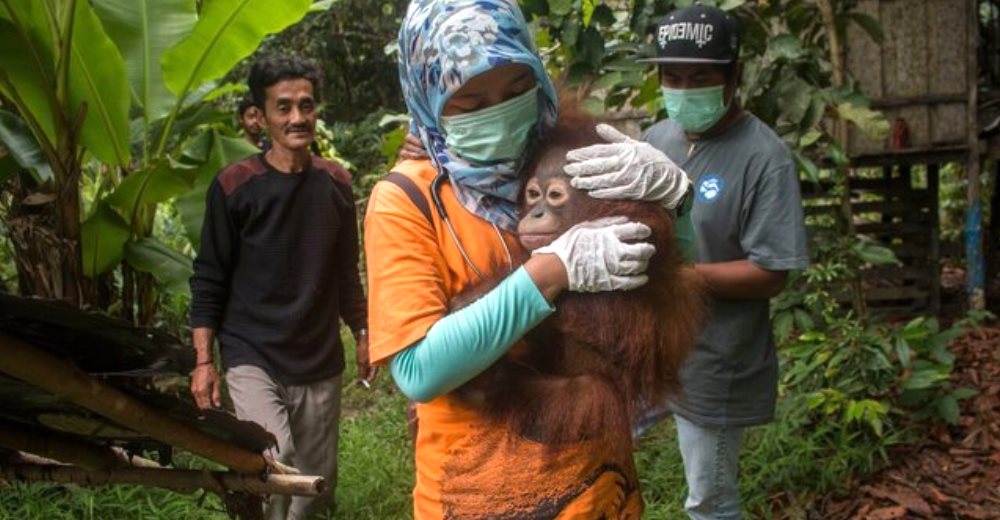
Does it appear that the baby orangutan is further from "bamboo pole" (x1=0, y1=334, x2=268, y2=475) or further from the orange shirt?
"bamboo pole" (x1=0, y1=334, x2=268, y2=475)

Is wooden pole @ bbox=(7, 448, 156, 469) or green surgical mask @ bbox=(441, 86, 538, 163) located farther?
wooden pole @ bbox=(7, 448, 156, 469)

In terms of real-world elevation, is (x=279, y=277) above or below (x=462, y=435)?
above

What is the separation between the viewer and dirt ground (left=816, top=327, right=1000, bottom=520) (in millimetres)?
3916

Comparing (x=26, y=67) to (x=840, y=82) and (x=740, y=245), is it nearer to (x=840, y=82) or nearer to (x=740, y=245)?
(x=740, y=245)

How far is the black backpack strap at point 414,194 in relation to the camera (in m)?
1.53

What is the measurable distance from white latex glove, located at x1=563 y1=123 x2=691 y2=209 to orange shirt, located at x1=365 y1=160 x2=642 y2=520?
174 millimetres

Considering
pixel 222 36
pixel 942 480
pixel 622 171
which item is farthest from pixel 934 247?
pixel 622 171

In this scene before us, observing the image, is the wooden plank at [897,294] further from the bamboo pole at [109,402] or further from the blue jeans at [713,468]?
the bamboo pole at [109,402]

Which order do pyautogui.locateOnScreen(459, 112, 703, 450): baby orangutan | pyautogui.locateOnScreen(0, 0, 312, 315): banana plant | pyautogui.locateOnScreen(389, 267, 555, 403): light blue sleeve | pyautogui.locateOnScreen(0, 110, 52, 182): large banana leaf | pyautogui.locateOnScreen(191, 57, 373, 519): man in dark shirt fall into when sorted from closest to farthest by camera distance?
1. pyautogui.locateOnScreen(389, 267, 555, 403): light blue sleeve
2. pyautogui.locateOnScreen(459, 112, 703, 450): baby orangutan
3. pyautogui.locateOnScreen(191, 57, 373, 519): man in dark shirt
4. pyautogui.locateOnScreen(0, 0, 312, 315): banana plant
5. pyautogui.locateOnScreen(0, 110, 52, 182): large banana leaf

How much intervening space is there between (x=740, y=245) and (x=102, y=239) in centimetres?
268

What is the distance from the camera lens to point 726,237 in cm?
273

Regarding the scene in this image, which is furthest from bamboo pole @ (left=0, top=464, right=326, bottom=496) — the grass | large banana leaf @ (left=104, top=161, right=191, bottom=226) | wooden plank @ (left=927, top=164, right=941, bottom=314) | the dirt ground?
wooden plank @ (left=927, top=164, right=941, bottom=314)

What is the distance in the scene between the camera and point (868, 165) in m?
5.98

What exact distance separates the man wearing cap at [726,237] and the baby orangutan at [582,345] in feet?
3.65
